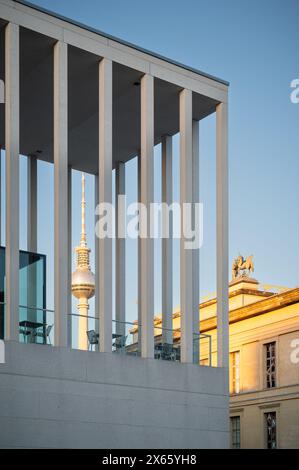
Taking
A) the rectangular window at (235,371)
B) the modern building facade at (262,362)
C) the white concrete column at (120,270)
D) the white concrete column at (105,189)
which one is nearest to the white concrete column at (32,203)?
the white concrete column at (120,270)

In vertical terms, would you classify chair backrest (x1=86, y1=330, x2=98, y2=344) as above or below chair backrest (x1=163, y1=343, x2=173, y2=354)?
above

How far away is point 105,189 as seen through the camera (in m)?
26.1

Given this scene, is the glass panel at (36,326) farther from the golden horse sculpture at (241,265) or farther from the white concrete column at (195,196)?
the golden horse sculpture at (241,265)

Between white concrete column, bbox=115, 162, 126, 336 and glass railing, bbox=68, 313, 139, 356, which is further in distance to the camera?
white concrete column, bbox=115, 162, 126, 336

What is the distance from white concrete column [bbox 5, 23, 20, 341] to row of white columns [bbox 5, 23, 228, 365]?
2 centimetres

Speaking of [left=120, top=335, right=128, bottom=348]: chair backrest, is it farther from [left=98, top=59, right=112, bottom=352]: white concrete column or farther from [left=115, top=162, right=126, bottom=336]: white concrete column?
[left=115, top=162, right=126, bottom=336]: white concrete column

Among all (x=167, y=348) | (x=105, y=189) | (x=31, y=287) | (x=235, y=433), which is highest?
(x=105, y=189)

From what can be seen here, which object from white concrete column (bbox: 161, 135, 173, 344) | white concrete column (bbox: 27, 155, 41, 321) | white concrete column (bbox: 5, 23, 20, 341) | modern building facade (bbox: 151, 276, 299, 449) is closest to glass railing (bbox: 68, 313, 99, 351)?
white concrete column (bbox: 5, 23, 20, 341)

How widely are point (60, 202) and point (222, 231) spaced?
5757mm

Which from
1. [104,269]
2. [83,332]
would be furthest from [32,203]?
[83,332]

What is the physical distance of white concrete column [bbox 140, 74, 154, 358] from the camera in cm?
2627

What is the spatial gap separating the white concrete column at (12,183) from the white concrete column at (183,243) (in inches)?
211

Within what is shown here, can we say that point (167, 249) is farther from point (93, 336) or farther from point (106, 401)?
point (106, 401)

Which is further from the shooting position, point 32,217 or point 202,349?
point 32,217
